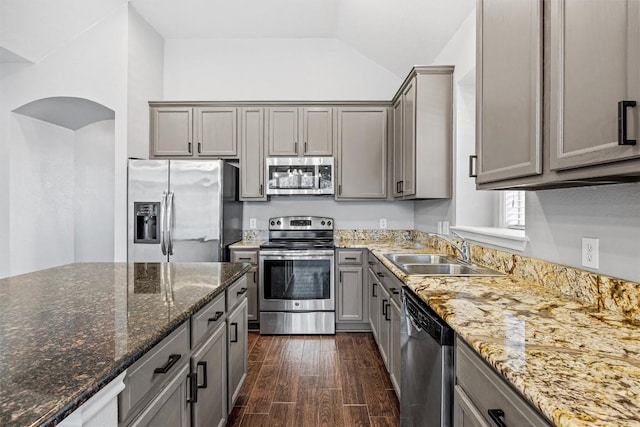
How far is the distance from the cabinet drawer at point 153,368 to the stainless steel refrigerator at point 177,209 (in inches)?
86.3

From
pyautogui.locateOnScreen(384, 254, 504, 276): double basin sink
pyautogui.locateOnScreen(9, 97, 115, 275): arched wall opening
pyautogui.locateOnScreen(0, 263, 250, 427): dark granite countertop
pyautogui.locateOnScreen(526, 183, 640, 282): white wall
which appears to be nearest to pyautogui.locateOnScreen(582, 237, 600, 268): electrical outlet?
pyautogui.locateOnScreen(526, 183, 640, 282): white wall

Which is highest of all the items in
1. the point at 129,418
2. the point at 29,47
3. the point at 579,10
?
the point at 29,47

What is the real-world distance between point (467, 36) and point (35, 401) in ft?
10.0

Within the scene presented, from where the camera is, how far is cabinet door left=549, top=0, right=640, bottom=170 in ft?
3.02

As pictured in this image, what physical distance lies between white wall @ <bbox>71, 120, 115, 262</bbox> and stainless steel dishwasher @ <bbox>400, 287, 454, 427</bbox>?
13.0ft

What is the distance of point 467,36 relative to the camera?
2701 mm

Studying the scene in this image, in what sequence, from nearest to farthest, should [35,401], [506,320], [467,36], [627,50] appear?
[35,401], [627,50], [506,320], [467,36]

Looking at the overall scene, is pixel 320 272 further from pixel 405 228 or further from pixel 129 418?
pixel 129 418

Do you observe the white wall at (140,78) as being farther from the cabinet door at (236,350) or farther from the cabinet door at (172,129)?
the cabinet door at (236,350)

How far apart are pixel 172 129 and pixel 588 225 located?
3.84m

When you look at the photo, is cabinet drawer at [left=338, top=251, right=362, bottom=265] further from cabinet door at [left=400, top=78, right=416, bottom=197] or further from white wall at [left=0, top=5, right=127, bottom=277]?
white wall at [left=0, top=5, right=127, bottom=277]

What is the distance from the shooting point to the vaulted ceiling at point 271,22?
3072 mm

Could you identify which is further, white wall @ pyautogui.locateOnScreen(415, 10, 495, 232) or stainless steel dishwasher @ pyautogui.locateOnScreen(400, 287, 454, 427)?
white wall @ pyautogui.locateOnScreen(415, 10, 495, 232)

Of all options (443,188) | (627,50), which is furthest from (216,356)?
(443,188)
